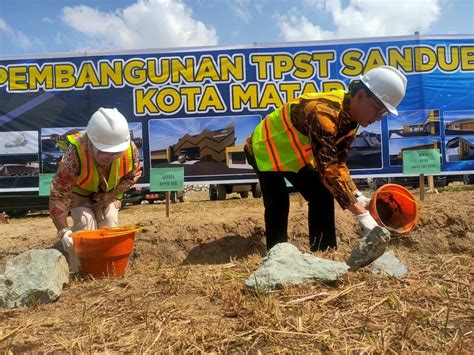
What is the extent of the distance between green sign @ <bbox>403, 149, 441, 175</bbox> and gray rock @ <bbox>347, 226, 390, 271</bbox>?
4166 millimetres

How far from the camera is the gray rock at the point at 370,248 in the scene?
2525mm

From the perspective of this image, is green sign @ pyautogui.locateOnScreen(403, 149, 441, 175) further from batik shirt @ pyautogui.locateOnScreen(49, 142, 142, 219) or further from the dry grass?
batik shirt @ pyautogui.locateOnScreen(49, 142, 142, 219)

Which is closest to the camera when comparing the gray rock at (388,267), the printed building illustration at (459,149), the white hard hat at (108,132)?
the gray rock at (388,267)

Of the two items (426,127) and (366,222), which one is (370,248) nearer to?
→ (366,222)

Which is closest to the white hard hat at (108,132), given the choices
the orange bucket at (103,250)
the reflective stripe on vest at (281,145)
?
the orange bucket at (103,250)

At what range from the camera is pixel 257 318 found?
6.51 feet

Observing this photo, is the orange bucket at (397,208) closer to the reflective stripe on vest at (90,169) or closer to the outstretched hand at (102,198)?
the reflective stripe on vest at (90,169)

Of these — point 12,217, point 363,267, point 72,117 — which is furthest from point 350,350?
point 12,217

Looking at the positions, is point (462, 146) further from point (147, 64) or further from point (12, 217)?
point (12, 217)

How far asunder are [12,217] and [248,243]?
8.63 meters

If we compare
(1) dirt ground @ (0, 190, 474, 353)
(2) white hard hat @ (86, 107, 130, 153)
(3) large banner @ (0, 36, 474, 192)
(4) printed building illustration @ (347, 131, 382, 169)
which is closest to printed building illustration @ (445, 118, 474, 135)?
(3) large banner @ (0, 36, 474, 192)

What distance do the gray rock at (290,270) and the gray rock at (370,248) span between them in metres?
0.14

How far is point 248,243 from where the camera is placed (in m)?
4.89

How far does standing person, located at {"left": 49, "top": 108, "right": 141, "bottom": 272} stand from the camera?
11.2ft
